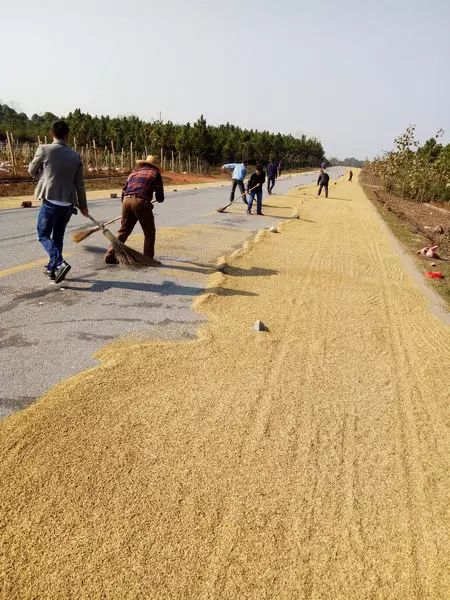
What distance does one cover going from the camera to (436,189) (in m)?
26.9

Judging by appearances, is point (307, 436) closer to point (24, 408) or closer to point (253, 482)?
point (253, 482)

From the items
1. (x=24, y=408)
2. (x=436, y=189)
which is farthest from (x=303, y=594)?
(x=436, y=189)

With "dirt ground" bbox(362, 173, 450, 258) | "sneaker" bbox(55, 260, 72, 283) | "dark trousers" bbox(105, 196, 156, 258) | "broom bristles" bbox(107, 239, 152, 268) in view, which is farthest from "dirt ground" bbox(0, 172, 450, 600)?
"dirt ground" bbox(362, 173, 450, 258)

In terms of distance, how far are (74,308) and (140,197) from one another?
2239 mm

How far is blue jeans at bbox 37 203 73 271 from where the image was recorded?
506 centimetres

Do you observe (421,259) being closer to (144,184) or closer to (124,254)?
(144,184)

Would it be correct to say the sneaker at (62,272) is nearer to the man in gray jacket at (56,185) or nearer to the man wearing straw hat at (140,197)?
the man in gray jacket at (56,185)

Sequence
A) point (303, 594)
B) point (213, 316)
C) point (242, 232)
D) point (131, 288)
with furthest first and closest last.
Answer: point (242, 232), point (131, 288), point (213, 316), point (303, 594)

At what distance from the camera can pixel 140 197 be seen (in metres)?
6.11

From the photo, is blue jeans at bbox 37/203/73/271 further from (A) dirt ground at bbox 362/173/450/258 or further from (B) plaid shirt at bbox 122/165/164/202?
(A) dirt ground at bbox 362/173/450/258

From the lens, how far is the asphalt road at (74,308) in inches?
131

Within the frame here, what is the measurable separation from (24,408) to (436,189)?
2925cm

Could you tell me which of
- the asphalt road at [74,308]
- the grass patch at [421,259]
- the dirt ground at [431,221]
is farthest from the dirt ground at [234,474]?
the dirt ground at [431,221]

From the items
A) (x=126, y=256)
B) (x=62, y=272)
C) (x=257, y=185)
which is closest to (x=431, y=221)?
(x=257, y=185)
